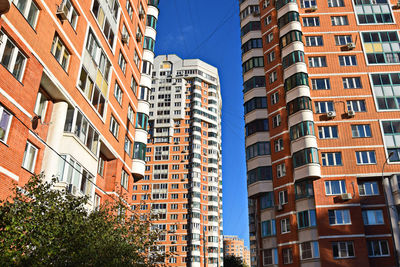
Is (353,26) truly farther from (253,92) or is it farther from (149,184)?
(149,184)

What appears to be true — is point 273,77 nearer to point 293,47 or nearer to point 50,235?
point 293,47

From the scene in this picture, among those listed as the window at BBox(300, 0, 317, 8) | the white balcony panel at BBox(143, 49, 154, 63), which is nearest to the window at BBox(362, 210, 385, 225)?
the window at BBox(300, 0, 317, 8)

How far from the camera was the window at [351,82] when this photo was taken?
4128cm

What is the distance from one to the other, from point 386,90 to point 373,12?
1096 cm

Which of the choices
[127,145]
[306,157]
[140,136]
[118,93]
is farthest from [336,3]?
[127,145]

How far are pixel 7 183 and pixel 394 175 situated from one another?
112ft

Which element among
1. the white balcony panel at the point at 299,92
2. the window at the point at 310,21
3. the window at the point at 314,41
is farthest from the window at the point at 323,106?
the window at the point at 310,21

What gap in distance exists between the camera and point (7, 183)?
15609mm

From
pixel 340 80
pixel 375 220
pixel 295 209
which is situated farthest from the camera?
pixel 340 80

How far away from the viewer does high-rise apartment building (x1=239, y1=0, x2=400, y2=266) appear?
116 ft

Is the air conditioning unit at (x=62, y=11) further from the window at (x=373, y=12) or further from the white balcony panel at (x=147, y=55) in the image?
the window at (x=373, y=12)

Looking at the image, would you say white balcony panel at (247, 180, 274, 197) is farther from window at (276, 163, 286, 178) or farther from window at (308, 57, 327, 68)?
window at (308, 57, 327, 68)

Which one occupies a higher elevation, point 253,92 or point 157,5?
point 157,5

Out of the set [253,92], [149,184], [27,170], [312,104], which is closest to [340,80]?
[312,104]
